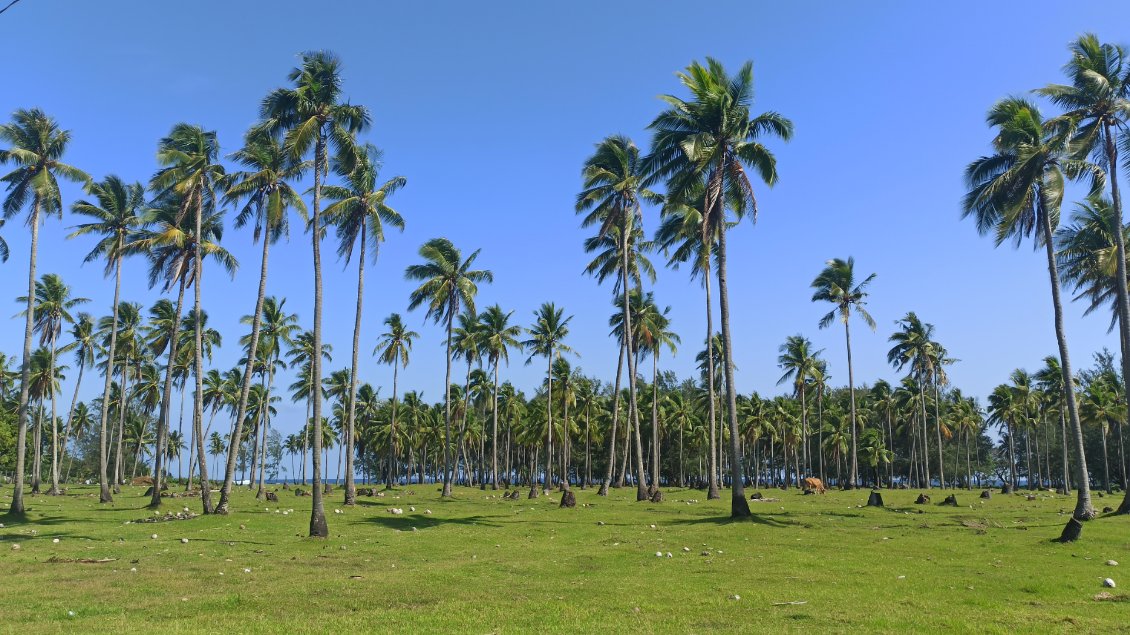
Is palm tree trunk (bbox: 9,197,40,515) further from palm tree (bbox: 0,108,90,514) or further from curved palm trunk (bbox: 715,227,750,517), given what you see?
curved palm trunk (bbox: 715,227,750,517)

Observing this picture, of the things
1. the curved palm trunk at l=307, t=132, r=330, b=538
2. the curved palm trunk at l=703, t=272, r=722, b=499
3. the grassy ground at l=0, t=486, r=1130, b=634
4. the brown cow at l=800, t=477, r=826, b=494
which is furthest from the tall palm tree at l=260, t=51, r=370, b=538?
the brown cow at l=800, t=477, r=826, b=494

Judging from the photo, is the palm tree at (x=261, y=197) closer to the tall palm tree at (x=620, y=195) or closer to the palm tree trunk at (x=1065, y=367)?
the tall palm tree at (x=620, y=195)

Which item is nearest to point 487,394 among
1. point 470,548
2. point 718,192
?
point 718,192

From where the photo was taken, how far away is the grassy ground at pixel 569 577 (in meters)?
9.62

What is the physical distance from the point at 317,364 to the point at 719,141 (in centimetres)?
1726

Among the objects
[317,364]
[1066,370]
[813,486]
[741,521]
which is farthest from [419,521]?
[813,486]

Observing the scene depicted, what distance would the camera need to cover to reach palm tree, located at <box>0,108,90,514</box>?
3022cm

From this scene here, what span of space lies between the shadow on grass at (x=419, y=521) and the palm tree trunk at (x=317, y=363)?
2936 mm

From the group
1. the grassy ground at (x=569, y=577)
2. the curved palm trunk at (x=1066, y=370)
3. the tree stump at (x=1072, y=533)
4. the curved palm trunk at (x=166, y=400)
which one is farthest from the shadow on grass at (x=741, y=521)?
the curved palm trunk at (x=166, y=400)

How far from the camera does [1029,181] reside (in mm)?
27328

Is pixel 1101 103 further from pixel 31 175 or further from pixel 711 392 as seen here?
pixel 31 175

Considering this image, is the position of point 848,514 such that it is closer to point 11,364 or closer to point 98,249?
point 98,249

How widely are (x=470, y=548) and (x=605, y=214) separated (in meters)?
26.9

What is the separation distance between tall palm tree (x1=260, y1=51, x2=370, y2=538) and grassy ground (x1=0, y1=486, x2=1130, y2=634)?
673 centimetres
